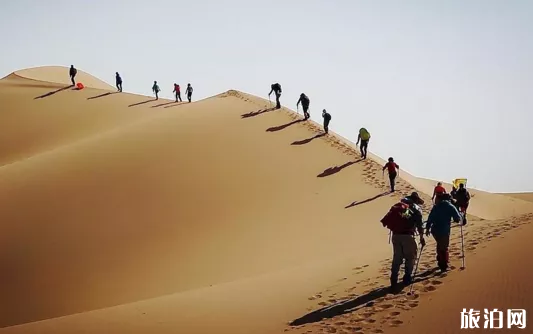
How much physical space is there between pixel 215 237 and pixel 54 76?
128ft

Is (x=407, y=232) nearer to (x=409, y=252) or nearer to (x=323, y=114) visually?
(x=409, y=252)

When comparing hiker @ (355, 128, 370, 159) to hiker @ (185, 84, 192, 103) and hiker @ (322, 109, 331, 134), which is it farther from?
hiker @ (185, 84, 192, 103)

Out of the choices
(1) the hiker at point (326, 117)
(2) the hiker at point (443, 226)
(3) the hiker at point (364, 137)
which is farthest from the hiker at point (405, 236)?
(1) the hiker at point (326, 117)

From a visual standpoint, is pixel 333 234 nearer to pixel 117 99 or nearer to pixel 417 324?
pixel 417 324

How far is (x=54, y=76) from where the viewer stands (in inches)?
1797

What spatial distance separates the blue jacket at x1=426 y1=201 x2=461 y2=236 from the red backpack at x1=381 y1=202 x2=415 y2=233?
56cm

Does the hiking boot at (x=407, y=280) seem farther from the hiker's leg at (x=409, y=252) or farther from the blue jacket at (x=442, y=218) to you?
the blue jacket at (x=442, y=218)

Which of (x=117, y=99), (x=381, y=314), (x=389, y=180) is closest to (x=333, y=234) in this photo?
(x=389, y=180)

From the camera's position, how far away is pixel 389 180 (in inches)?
683

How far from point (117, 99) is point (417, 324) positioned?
2773 centimetres

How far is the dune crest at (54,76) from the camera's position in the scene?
40812 millimetres
